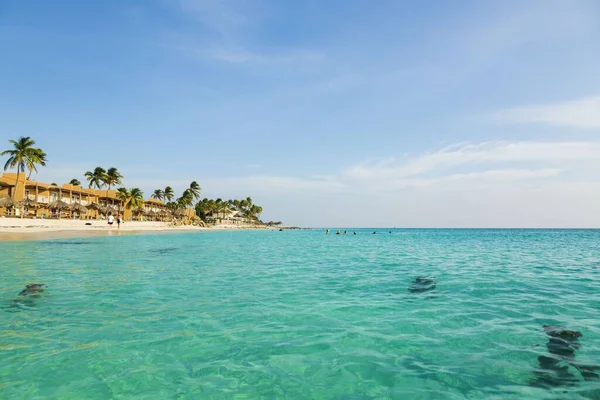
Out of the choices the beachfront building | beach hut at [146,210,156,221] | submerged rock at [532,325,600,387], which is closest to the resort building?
beach hut at [146,210,156,221]

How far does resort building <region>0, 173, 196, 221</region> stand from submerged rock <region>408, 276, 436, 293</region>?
57.4m

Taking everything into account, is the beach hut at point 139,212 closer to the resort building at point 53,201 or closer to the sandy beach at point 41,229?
the resort building at point 53,201

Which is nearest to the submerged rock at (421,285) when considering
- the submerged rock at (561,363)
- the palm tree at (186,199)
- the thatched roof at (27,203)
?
the submerged rock at (561,363)

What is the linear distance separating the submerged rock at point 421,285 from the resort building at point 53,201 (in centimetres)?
5745

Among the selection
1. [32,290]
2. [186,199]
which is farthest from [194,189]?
[32,290]

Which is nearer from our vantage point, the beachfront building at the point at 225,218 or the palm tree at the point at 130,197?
the palm tree at the point at 130,197

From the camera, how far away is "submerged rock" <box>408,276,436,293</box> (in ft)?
36.0

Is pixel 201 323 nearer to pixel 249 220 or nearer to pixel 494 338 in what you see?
pixel 494 338

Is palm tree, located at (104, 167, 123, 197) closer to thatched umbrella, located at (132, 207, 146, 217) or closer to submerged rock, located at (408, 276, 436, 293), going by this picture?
thatched umbrella, located at (132, 207, 146, 217)

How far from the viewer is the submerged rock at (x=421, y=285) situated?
1097 centimetres

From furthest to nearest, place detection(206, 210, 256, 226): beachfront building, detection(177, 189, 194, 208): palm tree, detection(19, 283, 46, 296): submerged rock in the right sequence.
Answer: detection(206, 210, 256, 226): beachfront building, detection(177, 189, 194, 208): palm tree, detection(19, 283, 46, 296): submerged rock

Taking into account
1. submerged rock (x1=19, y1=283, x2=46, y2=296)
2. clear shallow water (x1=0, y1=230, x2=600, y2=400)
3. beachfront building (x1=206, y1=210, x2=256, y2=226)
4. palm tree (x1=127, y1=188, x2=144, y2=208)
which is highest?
palm tree (x1=127, y1=188, x2=144, y2=208)

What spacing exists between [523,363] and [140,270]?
544 inches

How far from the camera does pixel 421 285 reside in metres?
11.8
